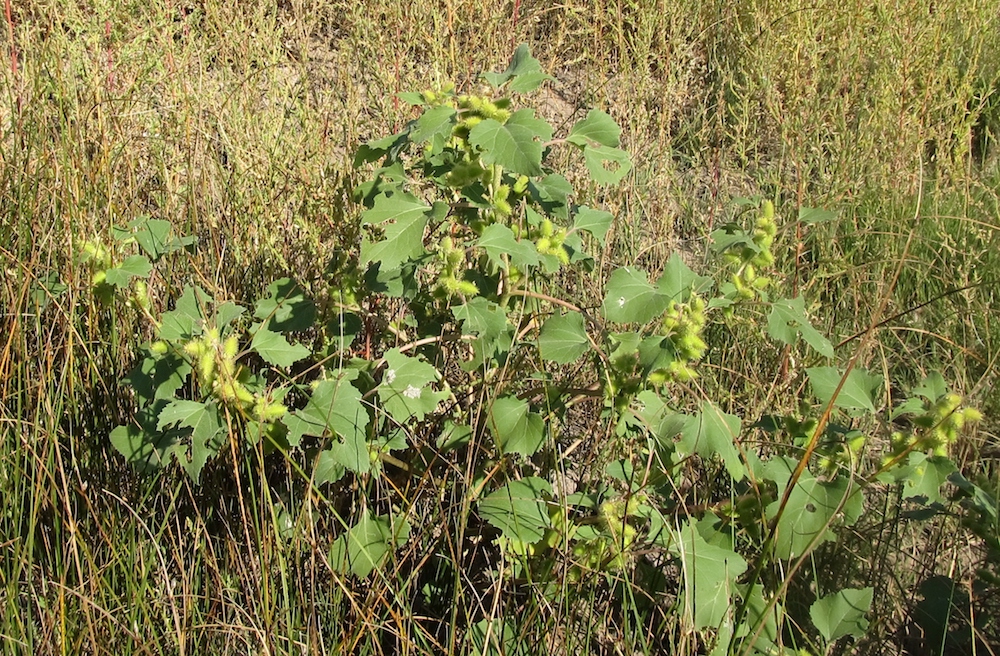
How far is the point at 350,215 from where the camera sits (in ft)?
8.12

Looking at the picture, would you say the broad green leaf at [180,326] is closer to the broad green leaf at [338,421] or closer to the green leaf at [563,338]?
the broad green leaf at [338,421]

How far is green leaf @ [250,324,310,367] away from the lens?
158cm

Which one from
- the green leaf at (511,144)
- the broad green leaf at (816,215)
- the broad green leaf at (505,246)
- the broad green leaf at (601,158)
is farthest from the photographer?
the broad green leaf at (816,215)

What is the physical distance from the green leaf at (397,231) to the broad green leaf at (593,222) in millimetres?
384

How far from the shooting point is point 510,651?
163 cm

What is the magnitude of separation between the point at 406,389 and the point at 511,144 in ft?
1.49

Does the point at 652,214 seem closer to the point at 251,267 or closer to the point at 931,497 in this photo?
the point at 251,267

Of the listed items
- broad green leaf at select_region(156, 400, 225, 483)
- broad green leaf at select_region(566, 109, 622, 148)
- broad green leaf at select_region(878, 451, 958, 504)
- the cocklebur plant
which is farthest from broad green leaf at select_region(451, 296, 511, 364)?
broad green leaf at select_region(878, 451, 958, 504)

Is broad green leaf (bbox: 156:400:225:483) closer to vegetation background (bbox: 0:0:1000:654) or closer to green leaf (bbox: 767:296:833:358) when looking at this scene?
vegetation background (bbox: 0:0:1000:654)

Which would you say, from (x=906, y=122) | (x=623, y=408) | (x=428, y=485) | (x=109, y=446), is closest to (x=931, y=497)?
(x=623, y=408)

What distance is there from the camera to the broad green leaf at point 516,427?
155cm

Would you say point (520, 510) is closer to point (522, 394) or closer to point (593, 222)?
point (522, 394)

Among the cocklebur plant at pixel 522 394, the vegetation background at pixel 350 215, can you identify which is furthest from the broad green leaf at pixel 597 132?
the vegetation background at pixel 350 215

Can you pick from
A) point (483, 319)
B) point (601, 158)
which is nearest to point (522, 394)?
point (483, 319)
